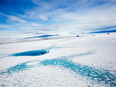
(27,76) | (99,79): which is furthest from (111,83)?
(27,76)

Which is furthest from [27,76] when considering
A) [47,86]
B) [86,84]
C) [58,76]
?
[86,84]

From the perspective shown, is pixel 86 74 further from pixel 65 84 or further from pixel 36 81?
pixel 36 81

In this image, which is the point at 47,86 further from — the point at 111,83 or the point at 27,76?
the point at 111,83

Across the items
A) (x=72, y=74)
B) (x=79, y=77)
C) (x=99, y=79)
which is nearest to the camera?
(x=99, y=79)

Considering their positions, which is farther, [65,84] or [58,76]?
[58,76]

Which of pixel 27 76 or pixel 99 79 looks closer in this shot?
pixel 99 79

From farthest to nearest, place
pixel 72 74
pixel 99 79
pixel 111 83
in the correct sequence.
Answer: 1. pixel 72 74
2. pixel 99 79
3. pixel 111 83

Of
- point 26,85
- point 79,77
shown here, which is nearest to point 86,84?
point 79,77

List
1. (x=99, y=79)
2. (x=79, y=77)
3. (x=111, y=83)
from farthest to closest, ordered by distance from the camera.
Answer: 1. (x=79, y=77)
2. (x=99, y=79)
3. (x=111, y=83)
